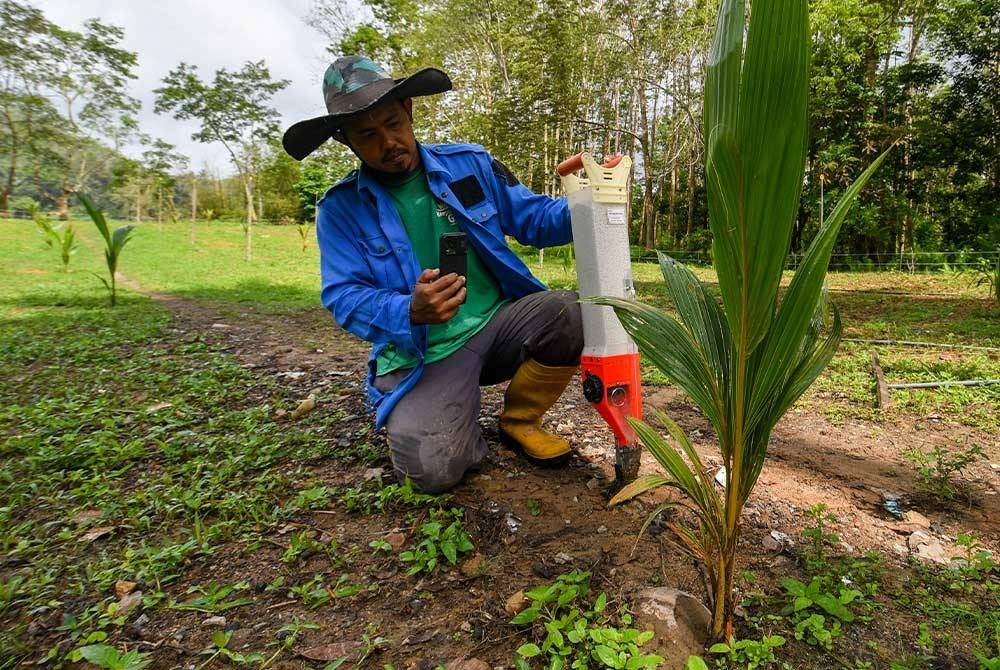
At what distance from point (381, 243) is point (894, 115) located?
14479mm

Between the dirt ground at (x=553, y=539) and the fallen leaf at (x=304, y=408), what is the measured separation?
Answer: 1.33 feet

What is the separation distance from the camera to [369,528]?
1631 mm

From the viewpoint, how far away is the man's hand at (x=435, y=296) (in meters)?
1.57

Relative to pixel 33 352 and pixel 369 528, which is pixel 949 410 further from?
pixel 33 352

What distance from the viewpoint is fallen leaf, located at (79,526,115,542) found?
1.66m

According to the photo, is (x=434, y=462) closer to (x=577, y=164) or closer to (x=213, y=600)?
(x=213, y=600)

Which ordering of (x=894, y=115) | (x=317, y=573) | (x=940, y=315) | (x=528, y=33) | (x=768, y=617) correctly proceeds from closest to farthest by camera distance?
(x=768, y=617), (x=317, y=573), (x=940, y=315), (x=894, y=115), (x=528, y=33)

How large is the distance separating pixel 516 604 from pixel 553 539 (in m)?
0.26

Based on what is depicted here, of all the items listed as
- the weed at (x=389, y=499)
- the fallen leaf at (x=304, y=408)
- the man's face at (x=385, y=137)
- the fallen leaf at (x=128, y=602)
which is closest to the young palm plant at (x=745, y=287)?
the weed at (x=389, y=499)

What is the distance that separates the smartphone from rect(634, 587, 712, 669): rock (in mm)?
1015

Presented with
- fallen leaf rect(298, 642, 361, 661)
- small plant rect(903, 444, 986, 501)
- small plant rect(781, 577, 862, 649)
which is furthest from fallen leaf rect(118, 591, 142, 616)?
small plant rect(903, 444, 986, 501)

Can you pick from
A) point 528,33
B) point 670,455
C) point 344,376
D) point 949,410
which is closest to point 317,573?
point 670,455

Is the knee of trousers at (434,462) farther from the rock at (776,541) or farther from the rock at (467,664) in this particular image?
the rock at (776,541)

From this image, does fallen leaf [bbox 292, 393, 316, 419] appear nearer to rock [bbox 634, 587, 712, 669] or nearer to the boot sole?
the boot sole
